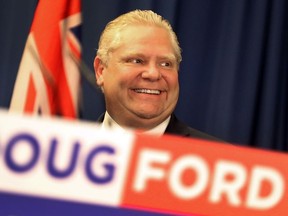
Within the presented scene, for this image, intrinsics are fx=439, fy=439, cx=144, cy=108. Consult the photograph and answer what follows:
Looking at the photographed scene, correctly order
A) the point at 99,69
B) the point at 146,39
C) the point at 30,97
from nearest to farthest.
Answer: the point at 146,39 < the point at 99,69 < the point at 30,97

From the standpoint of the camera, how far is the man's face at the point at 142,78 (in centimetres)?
125

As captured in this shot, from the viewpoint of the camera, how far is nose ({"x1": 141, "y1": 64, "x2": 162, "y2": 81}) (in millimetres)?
1273

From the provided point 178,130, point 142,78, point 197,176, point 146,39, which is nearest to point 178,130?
point 178,130

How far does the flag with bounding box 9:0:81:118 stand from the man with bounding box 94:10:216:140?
1.04 feet

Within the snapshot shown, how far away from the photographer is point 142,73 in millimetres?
1297

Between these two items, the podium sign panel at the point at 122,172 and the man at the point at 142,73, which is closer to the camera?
the podium sign panel at the point at 122,172

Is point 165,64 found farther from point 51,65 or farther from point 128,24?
point 51,65

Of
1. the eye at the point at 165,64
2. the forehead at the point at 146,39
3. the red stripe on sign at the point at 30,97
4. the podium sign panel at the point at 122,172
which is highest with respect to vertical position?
the forehead at the point at 146,39

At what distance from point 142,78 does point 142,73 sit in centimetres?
2

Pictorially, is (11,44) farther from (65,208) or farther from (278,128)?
(65,208)

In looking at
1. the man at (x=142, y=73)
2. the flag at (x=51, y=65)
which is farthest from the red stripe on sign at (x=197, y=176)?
the flag at (x=51, y=65)

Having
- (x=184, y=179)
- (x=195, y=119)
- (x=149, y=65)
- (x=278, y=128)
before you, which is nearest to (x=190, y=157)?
(x=184, y=179)

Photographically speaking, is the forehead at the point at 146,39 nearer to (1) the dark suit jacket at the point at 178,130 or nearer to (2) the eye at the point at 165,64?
(2) the eye at the point at 165,64

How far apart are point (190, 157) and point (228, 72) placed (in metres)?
1.50
